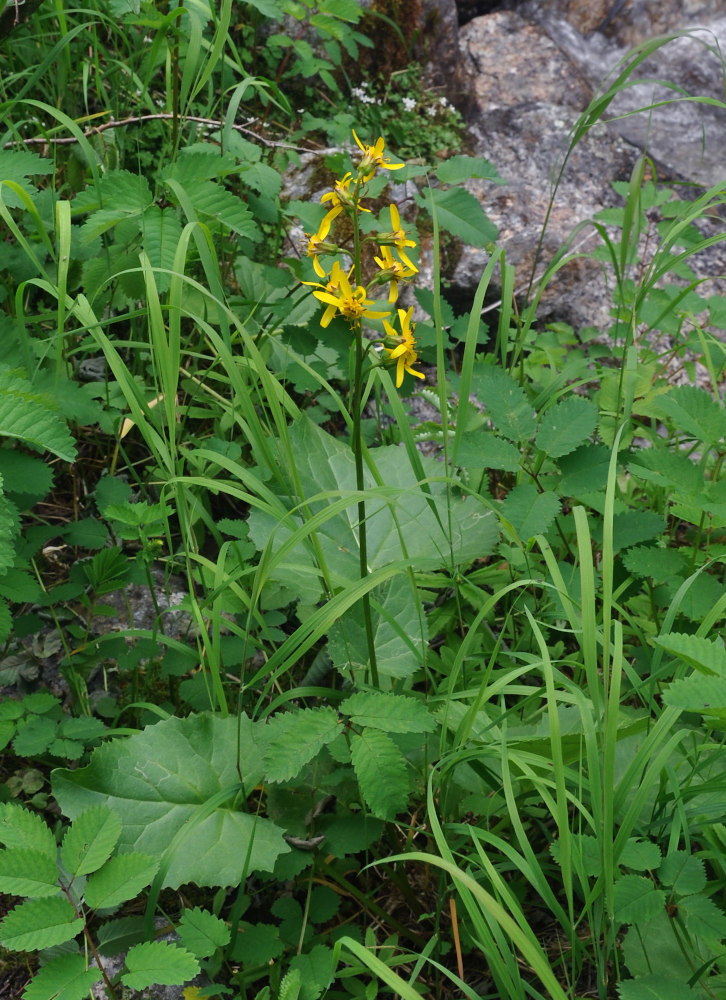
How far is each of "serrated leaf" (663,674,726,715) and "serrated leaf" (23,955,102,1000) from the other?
2.80 ft

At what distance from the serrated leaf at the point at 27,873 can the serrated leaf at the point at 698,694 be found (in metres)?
0.89

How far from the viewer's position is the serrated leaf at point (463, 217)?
1.95 meters

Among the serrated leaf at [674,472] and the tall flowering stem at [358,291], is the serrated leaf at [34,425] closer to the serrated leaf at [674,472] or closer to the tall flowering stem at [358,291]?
the tall flowering stem at [358,291]

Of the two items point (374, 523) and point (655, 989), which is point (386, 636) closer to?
point (374, 523)

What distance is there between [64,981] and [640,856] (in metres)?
0.84

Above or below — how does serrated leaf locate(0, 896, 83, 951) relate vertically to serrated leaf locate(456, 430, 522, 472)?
below

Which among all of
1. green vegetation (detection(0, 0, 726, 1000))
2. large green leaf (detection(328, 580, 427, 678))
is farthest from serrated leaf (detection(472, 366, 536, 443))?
large green leaf (detection(328, 580, 427, 678))

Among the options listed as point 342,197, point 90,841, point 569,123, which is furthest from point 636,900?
point 569,123

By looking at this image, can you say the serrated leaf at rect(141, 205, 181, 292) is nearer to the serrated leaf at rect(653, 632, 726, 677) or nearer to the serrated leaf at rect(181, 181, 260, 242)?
the serrated leaf at rect(181, 181, 260, 242)

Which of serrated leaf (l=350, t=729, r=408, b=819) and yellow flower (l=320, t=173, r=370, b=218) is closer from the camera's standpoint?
serrated leaf (l=350, t=729, r=408, b=819)

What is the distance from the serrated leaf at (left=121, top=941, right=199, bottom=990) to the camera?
101cm

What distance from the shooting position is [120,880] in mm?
1100

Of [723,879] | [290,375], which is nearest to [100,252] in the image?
[290,375]

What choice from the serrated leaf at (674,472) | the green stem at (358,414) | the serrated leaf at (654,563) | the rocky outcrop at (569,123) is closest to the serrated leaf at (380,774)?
the green stem at (358,414)
